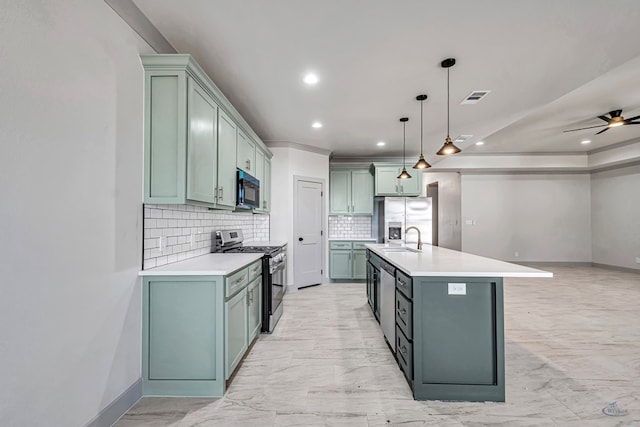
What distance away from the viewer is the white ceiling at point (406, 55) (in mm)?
1949

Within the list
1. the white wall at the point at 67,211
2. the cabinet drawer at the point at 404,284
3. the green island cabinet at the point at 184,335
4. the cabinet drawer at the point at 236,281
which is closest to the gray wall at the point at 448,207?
the cabinet drawer at the point at 404,284

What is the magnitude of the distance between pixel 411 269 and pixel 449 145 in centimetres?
148

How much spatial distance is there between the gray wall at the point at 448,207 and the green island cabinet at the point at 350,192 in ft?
7.92

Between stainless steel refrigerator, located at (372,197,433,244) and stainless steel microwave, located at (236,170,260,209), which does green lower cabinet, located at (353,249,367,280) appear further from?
stainless steel microwave, located at (236,170,260,209)

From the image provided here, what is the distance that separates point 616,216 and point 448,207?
3685 millimetres

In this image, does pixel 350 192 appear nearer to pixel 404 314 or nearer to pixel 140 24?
pixel 404 314

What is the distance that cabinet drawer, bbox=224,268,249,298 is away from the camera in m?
2.07

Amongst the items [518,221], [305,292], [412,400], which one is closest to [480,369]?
[412,400]

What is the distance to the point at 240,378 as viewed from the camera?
2266mm

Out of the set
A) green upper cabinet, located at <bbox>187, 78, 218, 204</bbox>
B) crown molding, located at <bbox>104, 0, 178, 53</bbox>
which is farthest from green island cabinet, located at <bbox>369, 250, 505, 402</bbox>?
crown molding, located at <bbox>104, 0, 178, 53</bbox>

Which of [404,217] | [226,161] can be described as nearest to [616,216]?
[404,217]

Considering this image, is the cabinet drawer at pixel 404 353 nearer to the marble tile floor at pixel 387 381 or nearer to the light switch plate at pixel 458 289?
the marble tile floor at pixel 387 381

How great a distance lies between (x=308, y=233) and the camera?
17.7ft

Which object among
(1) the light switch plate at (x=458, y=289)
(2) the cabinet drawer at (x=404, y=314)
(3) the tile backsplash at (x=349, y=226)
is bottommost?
(2) the cabinet drawer at (x=404, y=314)
